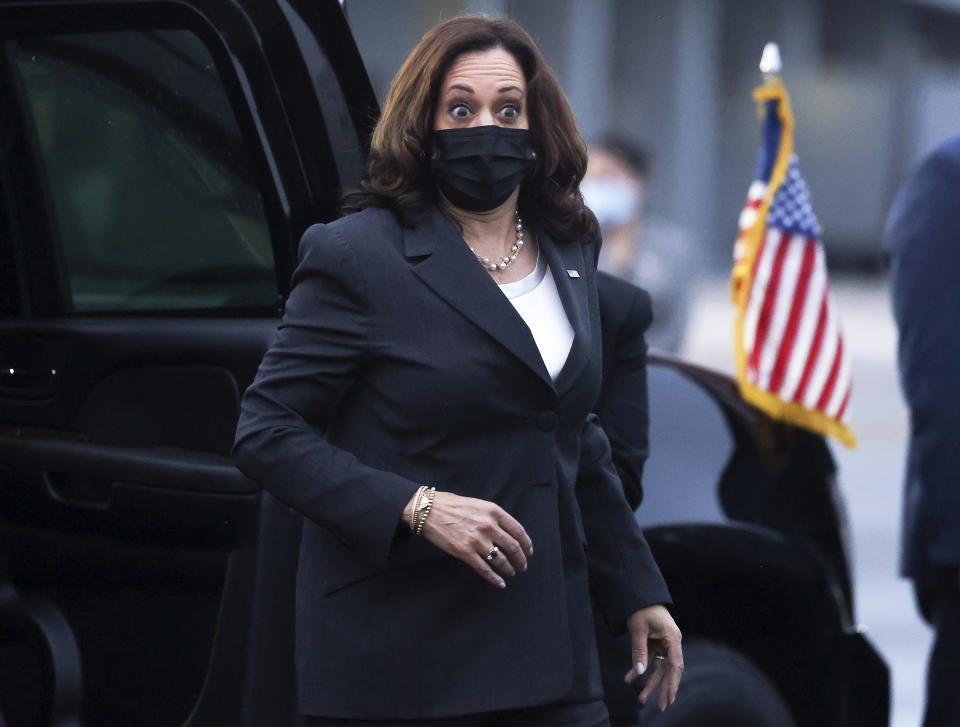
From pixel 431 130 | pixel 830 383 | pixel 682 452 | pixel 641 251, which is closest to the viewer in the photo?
pixel 431 130

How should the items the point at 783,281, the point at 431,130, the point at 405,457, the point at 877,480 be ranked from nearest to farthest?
1. the point at 405,457
2. the point at 431,130
3. the point at 783,281
4. the point at 877,480

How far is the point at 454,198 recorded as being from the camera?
2.37 m

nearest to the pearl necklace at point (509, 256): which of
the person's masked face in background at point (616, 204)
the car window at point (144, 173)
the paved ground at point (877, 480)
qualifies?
the car window at point (144, 173)

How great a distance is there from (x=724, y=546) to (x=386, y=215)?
3.76 feet

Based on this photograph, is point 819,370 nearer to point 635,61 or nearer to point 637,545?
point 637,545

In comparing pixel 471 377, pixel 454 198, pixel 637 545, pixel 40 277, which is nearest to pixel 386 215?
pixel 454 198

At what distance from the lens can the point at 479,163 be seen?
7.61 ft

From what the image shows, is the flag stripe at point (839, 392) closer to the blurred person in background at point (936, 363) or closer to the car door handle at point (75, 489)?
the blurred person in background at point (936, 363)

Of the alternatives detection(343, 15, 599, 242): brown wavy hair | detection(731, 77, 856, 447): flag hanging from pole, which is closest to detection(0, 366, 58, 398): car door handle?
detection(343, 15, 599, 242): brown wavy hair

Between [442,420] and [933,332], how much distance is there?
4.63ft

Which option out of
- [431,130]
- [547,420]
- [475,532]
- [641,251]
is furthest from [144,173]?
[641,251]

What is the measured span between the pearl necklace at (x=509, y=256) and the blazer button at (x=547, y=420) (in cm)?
23

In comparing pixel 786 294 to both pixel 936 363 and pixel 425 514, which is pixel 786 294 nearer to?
pixel 936 363

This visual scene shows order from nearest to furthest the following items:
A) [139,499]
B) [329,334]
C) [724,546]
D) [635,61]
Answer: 1. [329,334]
2. [139,499]
3. [724,546]
4. [635,61]
